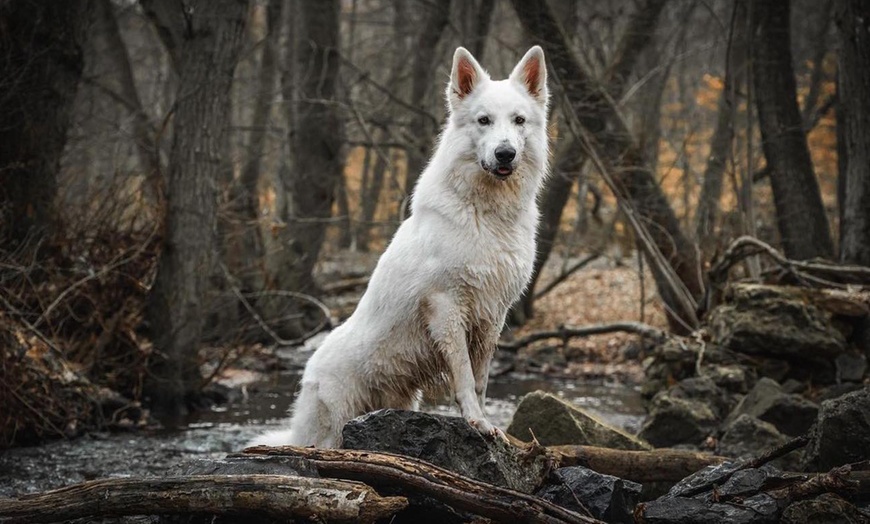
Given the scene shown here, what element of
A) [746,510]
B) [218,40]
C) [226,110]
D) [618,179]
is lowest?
[746,510]

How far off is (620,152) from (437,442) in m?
8.74

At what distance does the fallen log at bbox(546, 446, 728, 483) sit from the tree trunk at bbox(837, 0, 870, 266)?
18.3 feet

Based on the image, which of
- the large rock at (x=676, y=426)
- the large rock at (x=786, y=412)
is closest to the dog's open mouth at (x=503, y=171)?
the large rock at (x=676, y=426)

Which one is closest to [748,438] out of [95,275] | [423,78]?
[95,275]

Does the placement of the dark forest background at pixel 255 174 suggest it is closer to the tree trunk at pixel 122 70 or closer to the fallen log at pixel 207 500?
the tree trunk at pixel 122 70

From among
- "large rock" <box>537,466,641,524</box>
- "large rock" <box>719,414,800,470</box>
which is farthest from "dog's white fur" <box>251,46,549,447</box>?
"large rock" <box>719,414,800,470</box>

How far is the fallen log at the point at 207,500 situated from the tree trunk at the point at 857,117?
8.17 m

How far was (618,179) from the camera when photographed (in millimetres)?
12508

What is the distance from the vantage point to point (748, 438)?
7543 mm

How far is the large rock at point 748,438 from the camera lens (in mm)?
7414

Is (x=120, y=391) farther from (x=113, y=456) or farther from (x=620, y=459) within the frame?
(x=620, y=459)

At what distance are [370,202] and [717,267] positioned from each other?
53.5 ft

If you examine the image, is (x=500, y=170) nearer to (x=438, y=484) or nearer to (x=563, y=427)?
(x=438, y=484)

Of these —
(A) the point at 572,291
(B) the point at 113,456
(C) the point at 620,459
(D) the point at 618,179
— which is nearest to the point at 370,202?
(A) the point at 572,291
